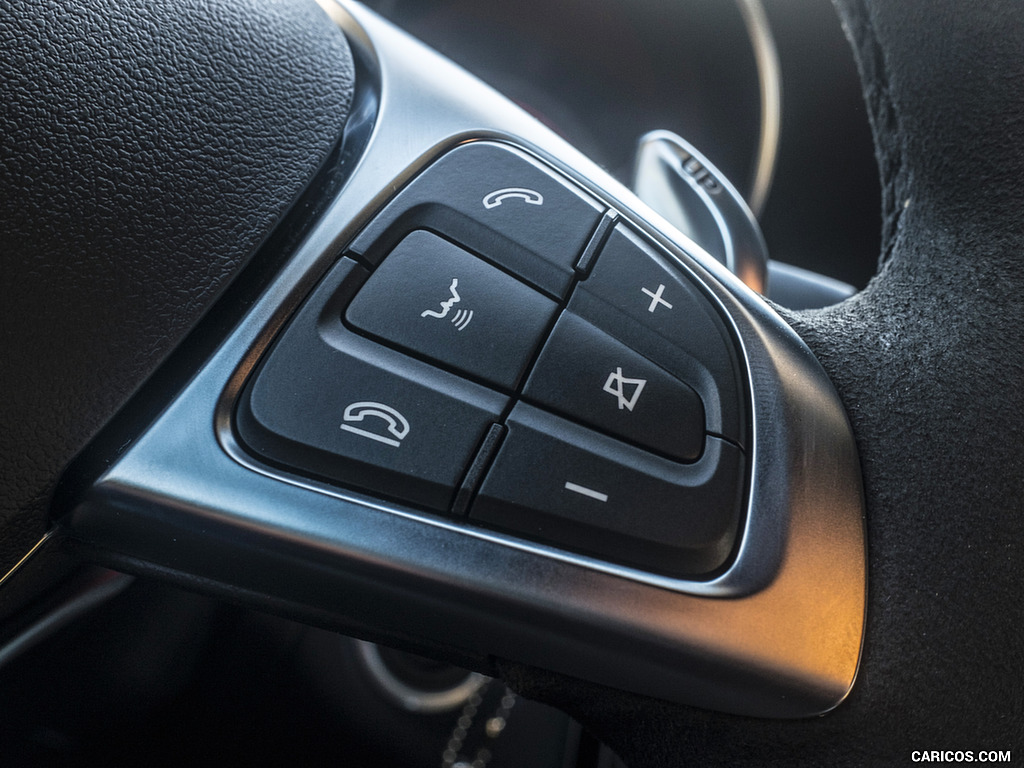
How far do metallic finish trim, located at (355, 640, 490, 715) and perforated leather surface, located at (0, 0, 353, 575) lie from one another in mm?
343

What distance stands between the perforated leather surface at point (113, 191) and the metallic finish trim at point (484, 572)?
29 millimetres

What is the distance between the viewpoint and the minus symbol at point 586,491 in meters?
0.38

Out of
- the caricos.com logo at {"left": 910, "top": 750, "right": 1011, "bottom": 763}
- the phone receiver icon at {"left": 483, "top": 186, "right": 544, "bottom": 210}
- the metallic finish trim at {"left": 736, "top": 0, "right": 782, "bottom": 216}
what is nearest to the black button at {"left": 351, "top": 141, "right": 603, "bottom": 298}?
the phone receiver icon at {"left": 483, "top": 186, "right": 544, "bottom": 210}

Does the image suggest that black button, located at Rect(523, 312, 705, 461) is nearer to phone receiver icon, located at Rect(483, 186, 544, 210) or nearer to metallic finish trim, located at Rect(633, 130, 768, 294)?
phone receiver icon, located at Rect(483, 186, 544, 210)

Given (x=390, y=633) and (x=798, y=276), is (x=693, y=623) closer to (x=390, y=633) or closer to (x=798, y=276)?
(x=390, y=633)

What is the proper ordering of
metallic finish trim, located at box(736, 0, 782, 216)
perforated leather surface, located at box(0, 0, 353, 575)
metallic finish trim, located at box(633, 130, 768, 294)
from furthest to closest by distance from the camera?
metallic finish trim, located at box(736, 0, 782, 216) → metallic finish trim, located at box(633, 130, 768, 294) → perforated leather surface, located at box(0, 0, 353, 575)

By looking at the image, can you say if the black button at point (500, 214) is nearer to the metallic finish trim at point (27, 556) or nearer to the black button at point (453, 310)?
the black button at point (453, 310)

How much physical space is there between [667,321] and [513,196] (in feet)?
0.37

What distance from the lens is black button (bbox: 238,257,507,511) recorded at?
1.25ft

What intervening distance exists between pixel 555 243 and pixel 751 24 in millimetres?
1030

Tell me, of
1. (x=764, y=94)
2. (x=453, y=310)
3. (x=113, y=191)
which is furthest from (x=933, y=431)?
(x=764, y=94)

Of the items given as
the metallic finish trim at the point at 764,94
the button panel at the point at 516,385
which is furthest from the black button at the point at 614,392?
the metallic finish trim at the point at 764,94

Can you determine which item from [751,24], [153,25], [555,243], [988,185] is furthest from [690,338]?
[751,24]

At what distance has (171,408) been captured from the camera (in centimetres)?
38
